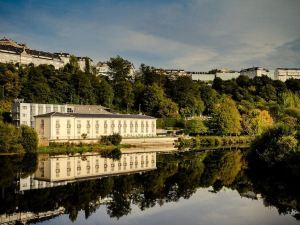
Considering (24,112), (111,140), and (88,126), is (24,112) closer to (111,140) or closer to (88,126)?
(88,126)

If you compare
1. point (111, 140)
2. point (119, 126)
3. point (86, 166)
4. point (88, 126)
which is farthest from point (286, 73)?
point (86, 166)

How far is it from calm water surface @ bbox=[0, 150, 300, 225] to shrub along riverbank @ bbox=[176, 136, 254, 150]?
1640 centimetres

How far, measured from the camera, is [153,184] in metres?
26.9

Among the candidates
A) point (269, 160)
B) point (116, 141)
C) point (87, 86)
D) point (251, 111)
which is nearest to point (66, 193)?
point (269, 160)

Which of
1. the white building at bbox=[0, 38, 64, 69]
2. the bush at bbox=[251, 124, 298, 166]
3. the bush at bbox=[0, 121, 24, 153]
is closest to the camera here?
the bush at bbox=[251, 124, 298, 166]

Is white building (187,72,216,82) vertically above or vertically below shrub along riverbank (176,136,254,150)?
above

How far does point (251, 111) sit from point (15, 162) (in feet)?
146

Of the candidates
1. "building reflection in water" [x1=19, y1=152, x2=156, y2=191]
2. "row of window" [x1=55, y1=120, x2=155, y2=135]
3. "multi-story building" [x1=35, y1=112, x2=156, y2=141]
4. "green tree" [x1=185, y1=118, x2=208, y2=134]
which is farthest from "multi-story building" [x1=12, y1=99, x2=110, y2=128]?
"green tree" [x1=185, y1=118, x2=208, y2=134]

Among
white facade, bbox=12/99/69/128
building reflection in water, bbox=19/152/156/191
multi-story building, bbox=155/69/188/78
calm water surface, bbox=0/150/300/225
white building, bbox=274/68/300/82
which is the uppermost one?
white building, bbox=274/68/300/82

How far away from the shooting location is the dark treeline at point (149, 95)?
59531 mm

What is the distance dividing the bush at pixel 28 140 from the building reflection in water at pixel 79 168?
10.2ft

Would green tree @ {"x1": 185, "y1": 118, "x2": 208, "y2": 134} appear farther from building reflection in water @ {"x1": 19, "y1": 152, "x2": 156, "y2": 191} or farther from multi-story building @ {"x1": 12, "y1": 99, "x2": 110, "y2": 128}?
building reflection in water @ {"x1": 19, "y1": 152, "x2": 156, "y2": 191}

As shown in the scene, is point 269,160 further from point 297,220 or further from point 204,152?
point 204,152

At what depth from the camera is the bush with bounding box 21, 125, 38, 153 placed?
40.6m
